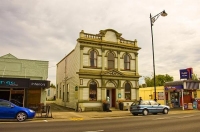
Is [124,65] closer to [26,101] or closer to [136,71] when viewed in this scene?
[136,71]

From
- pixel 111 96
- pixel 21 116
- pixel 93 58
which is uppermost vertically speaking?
pixel 93 58

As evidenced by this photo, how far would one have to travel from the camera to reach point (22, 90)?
20.3 meters

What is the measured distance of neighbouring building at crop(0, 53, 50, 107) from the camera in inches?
767

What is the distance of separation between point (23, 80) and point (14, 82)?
0.84m

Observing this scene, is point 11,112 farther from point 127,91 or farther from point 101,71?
point 127,91

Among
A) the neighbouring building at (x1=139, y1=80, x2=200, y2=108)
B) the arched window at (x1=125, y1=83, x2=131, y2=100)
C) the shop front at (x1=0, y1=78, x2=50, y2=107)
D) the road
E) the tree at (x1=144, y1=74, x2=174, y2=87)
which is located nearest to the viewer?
the road

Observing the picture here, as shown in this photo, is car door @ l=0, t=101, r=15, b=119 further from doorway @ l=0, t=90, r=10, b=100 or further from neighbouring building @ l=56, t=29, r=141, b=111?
neighbouring building @ l=56, t=29, r=141, b=111

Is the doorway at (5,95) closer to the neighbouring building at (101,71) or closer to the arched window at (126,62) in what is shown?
the neighbouring building at (101,71)

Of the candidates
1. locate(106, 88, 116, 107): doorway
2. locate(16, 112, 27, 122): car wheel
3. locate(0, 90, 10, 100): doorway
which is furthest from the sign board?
locate(16, 112, 27, 122): car wheel

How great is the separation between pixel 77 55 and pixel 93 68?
265 cm

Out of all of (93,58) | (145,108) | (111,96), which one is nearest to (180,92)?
(111,96)

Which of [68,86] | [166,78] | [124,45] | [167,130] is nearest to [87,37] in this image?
[124,45]

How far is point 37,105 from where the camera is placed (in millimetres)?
20875

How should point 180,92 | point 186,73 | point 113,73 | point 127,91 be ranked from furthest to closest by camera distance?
point 186,73
point 180,92
point 127,91
point 113,73
